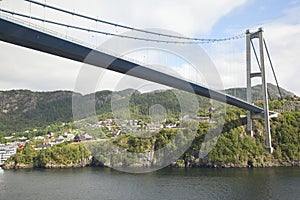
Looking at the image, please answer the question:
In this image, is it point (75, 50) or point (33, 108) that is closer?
point (75, 50)

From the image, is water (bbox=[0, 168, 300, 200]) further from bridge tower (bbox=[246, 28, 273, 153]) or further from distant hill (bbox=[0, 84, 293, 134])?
distant hill (bbox=[0, 84, 293, 134])

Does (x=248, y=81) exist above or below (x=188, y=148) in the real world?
above

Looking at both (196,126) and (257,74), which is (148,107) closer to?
(196,126)

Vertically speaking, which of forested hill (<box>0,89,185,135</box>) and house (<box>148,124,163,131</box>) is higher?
forested hill (<box>0,89,185,135</box>)

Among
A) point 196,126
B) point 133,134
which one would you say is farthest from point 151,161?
point 196,126

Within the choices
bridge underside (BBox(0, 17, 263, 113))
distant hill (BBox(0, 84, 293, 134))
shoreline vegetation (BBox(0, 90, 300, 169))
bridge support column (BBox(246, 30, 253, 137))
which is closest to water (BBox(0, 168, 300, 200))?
bridge underside (BBox(0, 17, 263, 113))

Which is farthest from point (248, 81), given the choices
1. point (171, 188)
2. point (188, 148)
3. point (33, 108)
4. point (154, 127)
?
point (33, 108)

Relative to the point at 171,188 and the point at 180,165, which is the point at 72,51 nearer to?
the point at 171,188

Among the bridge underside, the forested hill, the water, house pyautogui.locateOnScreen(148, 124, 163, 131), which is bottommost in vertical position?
the water

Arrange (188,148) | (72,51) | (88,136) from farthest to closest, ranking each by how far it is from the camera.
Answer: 1. (88,136)
2. (188,148)
3. (72,51)
